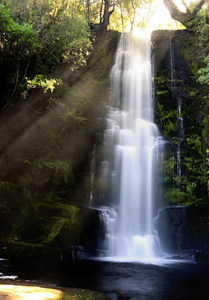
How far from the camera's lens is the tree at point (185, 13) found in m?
23.2

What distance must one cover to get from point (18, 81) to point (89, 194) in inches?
250

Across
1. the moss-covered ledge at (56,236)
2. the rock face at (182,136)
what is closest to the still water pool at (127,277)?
the moss-covered ledge at (56,236)

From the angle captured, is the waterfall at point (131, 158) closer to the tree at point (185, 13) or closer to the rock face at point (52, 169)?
the rock face at point (52, 169)

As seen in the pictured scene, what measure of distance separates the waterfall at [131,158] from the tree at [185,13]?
176 inches

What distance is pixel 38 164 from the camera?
13.6 m

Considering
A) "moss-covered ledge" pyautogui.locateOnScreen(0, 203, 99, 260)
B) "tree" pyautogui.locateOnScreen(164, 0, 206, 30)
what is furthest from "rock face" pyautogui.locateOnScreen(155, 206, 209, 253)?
"tree" pyautogui.locateOnScreen(164, 0, 206, 30)

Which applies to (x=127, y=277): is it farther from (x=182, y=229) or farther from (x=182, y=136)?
(x=182, y=136)

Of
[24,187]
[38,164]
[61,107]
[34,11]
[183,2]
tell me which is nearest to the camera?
[24,187]

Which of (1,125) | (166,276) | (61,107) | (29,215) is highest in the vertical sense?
(61,107)

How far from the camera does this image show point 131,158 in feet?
52.5

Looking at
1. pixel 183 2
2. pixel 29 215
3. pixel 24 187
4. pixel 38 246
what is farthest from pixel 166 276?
pixel 183 2

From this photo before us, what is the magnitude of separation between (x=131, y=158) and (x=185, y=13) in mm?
14511

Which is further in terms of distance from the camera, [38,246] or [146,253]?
[146,253]

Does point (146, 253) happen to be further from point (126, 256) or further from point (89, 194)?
→ point (89, 194)
